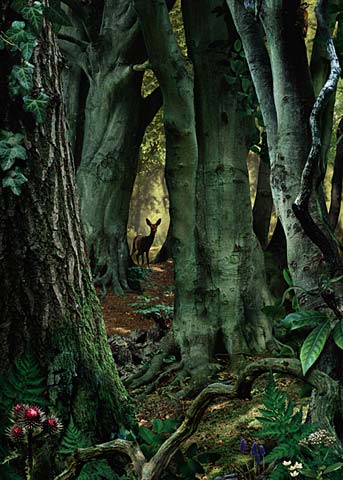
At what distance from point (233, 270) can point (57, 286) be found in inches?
140

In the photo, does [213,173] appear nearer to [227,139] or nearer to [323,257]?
[227,139]

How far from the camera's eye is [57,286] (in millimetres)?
2996

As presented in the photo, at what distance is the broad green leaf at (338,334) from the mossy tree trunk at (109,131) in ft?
28.6

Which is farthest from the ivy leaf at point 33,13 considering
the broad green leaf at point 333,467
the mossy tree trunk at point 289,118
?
the broad green leaf at point 333,467

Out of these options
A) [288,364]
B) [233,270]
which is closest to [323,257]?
[288,364]

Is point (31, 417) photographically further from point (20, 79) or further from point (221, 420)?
point (221, 420)

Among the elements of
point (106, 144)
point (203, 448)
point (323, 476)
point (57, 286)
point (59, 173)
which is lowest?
point (203, 448)

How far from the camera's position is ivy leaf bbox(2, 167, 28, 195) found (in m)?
2.86

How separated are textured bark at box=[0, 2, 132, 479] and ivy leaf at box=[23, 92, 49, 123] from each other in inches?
2.3

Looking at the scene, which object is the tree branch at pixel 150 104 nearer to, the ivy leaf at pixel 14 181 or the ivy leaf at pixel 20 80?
the ivy leaf at pixel 20 80

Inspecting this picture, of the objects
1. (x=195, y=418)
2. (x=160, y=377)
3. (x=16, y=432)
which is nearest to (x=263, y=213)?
(x=160, y=377)

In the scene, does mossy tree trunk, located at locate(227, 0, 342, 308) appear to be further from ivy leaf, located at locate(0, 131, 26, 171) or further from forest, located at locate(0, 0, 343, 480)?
ivy leaf, located at locate(0, 131, 26, 171)

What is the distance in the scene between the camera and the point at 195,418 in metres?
2.24

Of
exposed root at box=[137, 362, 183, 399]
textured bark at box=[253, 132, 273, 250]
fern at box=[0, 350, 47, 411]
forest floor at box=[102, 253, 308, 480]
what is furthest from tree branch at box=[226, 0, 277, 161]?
textured bark at box=[253, 132, 273, 250]
